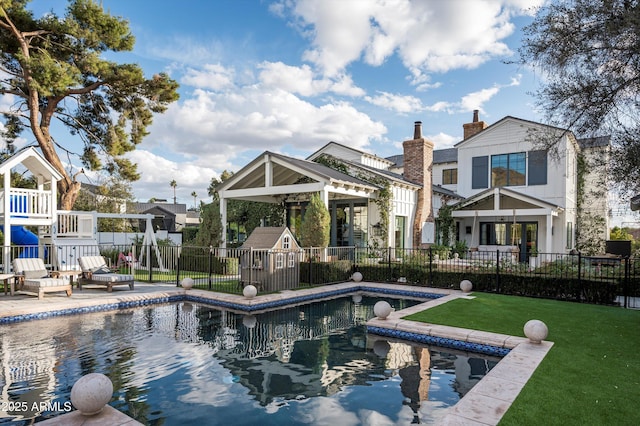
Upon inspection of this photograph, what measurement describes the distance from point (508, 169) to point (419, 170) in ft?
20.6

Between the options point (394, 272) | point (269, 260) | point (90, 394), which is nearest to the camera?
point (90, 394)

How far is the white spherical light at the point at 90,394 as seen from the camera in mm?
4207

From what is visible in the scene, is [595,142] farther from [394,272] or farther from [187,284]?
[187,284]

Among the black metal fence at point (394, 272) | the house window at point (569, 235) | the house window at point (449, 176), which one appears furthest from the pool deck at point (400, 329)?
the house window at point (449, 176)

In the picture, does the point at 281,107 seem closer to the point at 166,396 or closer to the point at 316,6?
the point at 316,6

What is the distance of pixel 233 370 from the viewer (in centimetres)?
643

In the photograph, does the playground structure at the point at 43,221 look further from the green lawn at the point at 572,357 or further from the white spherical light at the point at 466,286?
the green lawn at the point at 572,357

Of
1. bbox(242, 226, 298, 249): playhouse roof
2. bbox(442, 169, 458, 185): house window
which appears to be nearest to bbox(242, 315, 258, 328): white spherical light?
bbox(242, 226, 298, 249): playhouse roof

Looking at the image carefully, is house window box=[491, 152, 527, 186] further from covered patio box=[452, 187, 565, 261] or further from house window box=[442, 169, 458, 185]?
house window box=[442, 169, 458, 185]

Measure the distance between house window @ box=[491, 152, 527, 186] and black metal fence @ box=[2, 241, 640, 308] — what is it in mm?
9029

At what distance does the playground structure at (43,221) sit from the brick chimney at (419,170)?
13.4 metres

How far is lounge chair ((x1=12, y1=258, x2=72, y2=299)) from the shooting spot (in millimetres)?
10797

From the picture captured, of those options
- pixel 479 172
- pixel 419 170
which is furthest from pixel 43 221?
pixel 479 172

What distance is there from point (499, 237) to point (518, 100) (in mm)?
15594
